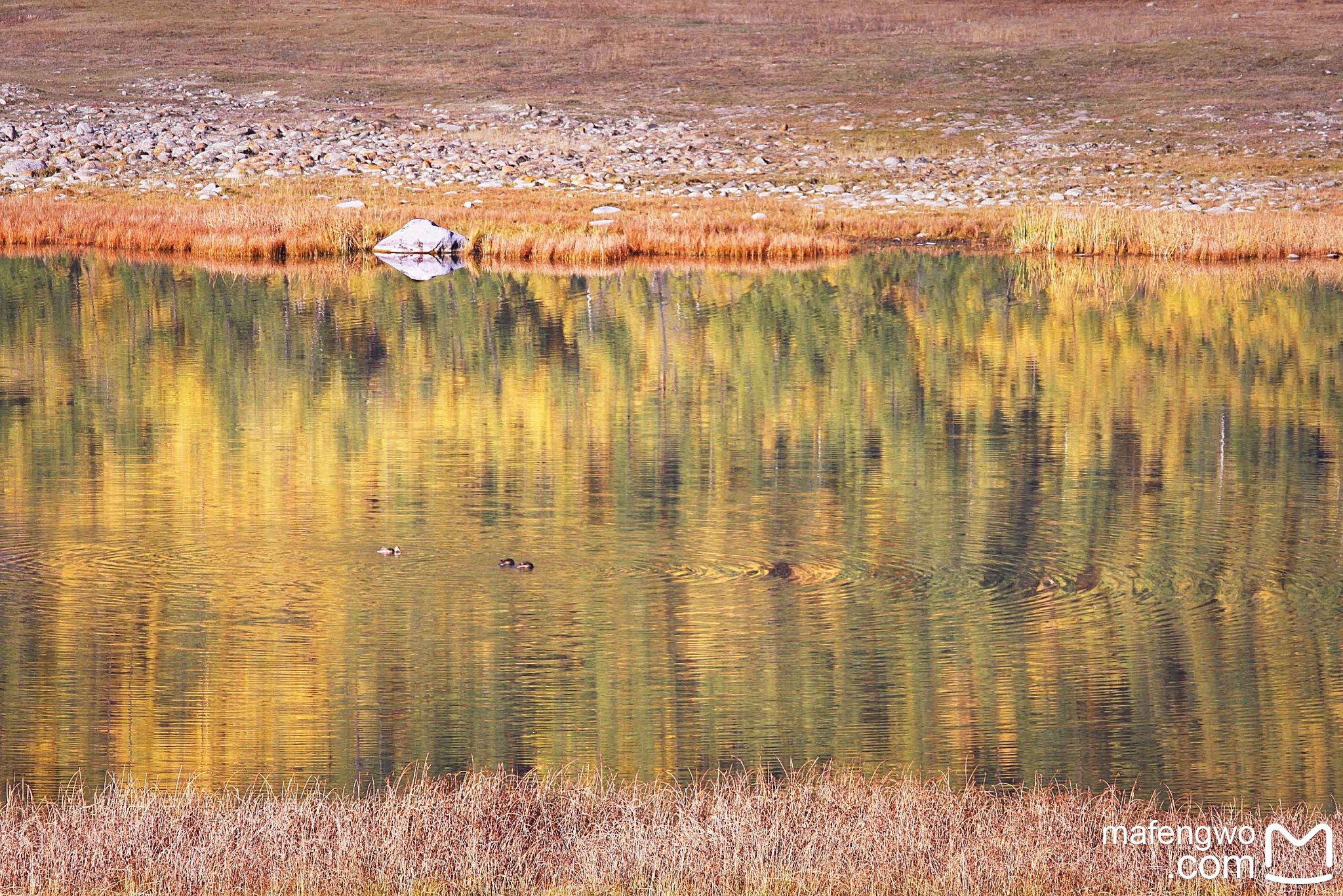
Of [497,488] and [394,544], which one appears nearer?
[394,544]

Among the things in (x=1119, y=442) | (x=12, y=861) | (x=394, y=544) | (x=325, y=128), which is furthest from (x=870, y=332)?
(x=325, y=128)

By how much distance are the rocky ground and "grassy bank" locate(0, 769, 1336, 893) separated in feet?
130

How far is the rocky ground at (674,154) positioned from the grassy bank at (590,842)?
130ft

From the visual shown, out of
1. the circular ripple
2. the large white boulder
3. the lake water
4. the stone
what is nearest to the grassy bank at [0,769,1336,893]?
the lake water

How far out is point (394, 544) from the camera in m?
13.9

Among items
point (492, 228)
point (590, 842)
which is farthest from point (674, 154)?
point (590, 842)

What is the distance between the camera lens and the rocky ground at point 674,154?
50.5 m

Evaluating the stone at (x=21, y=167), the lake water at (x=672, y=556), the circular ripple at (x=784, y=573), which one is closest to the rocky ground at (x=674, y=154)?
the stone at (x=21, y=167)

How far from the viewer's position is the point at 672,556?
44.9ft

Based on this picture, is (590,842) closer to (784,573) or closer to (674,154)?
(784,573)

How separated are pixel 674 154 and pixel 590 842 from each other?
50681mm

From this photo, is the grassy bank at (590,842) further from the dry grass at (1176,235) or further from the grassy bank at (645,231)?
the dry grass at (1176,235)

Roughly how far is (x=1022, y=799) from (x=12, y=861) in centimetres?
443

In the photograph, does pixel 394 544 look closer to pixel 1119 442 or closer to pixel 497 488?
pixel 497 488
